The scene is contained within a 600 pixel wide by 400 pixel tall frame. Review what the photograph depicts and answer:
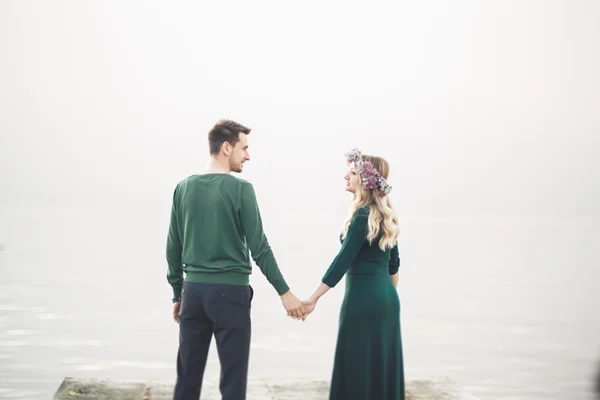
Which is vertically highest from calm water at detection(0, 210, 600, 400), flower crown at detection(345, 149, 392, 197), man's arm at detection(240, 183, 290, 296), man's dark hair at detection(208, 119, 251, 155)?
man's dark hair at detection(208, 119, 251, 155)

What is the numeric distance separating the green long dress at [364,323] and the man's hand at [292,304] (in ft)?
0.93

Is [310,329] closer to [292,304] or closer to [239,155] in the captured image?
[292,304]

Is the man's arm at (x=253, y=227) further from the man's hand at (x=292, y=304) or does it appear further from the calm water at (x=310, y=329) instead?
the calm water at (x=310, y=329)

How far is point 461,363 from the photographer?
50.9 feet

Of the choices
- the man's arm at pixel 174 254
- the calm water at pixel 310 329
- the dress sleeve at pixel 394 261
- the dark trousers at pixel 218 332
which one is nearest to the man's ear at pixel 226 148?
the man's arm at pixel 174 254

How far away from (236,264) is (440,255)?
4651 cm

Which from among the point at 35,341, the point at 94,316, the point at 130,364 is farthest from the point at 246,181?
the point at 94,316

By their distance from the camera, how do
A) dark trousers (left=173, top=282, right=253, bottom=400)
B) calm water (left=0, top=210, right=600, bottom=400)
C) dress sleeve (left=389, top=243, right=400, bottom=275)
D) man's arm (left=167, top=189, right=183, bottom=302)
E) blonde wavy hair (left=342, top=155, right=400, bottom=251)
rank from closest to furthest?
1. dark trousers (left=173, top=282, right=253, bottom=400)
2. man's arm (left=167, top=189, right=183, bottom=302)
3. blonde wavy hair (left=342, top=155, right=400, bottom=251)
4. dress sleeve (left=389, top=243, right=400, bottom=275)
5. calm water (left=0, top=210, right=600, bottom=400)

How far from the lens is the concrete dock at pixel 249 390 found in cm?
648

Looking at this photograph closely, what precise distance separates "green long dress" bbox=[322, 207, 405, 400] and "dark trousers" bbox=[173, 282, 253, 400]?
86 centimetres

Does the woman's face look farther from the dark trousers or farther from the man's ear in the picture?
the dark trousers

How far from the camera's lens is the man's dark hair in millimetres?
5293

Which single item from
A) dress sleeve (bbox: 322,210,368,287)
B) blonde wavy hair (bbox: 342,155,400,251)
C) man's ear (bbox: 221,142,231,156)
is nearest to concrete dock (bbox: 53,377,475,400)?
dress sleeve (bbox: 322,210,368,287)

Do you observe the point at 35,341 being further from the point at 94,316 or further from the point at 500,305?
the point at 500,305
